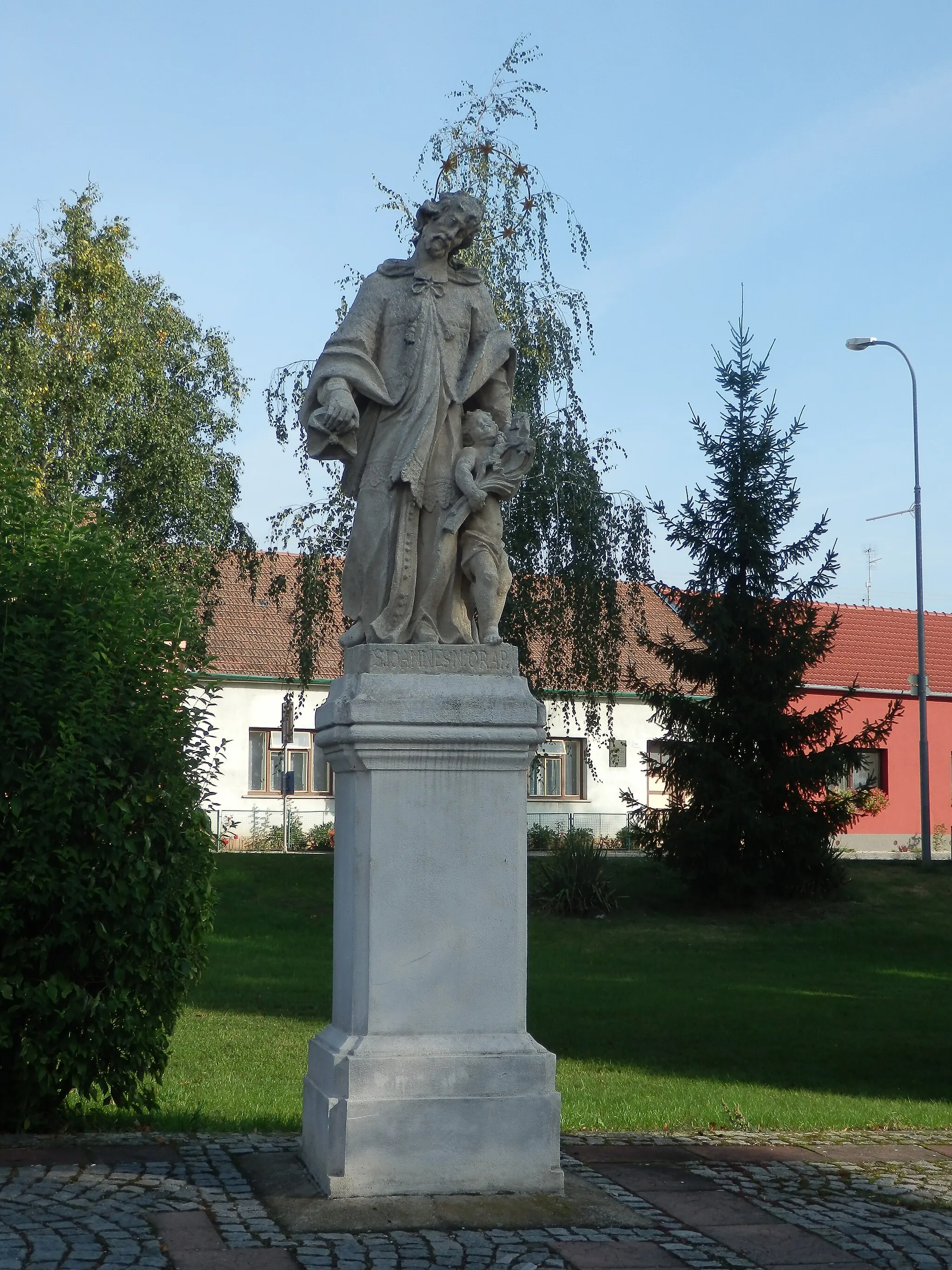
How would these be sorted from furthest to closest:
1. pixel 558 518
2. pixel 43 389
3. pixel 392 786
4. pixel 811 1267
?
pixel 43 389 → pixel 558 518 → pixel 392 786 → pixel 811 1267

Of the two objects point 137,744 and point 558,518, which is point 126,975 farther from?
point 558,518

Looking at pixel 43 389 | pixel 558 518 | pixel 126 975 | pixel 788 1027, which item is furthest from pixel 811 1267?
pixel 43 389

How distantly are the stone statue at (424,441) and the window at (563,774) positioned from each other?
3185cm

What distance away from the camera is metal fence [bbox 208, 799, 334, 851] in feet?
105

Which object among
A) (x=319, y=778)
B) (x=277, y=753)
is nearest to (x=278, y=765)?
(x=277, y=753)

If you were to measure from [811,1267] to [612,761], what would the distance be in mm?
33683

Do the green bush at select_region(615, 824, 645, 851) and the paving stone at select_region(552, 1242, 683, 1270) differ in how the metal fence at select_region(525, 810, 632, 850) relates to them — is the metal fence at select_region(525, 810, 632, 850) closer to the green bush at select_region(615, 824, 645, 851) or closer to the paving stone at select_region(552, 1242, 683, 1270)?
the green bush at select_region(615, 824, 645, 851)

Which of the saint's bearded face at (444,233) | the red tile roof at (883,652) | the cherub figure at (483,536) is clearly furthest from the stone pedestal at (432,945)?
the red tile roof at (883,652)

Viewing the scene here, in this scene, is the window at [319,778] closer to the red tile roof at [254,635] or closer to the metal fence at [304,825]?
the metal fence at [304,825]

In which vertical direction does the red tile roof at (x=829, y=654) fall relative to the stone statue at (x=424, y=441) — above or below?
above

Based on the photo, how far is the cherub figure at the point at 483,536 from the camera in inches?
248

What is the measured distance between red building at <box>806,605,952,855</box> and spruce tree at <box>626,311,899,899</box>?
1461 cm

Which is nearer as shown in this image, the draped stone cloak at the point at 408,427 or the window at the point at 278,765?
the draped stone cloak at the point at 408,427

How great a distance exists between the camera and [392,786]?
19.6 ft
